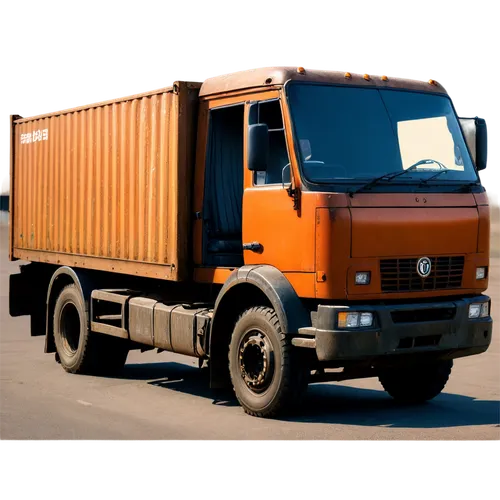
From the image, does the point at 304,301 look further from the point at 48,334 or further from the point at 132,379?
the point at 48,334

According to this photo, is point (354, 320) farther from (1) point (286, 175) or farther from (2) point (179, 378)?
(2) point (179, 378)

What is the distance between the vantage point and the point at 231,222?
35.6 feet

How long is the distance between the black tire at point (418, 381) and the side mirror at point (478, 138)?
6.60ft

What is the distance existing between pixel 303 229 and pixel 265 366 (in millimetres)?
1315

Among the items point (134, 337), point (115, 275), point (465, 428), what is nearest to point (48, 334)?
point (115, 275)

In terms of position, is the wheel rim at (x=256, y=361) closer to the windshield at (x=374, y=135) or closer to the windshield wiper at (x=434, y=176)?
the windshield at (x=374, y=135)

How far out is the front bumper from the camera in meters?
8.95

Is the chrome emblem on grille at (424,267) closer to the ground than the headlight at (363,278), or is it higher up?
higher up

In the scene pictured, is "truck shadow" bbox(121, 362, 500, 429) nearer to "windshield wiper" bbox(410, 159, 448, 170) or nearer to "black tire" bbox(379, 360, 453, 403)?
"black tire" bbox(379, 360, 453, 403)

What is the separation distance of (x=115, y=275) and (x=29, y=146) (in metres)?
2.99

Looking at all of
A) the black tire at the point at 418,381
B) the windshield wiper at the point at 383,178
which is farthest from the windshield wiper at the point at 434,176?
the black tire at the point at 418,381

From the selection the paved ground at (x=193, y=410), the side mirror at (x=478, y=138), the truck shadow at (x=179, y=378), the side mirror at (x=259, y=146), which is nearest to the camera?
the paved ground at (x=193, y=410)

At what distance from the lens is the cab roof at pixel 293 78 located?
958cm

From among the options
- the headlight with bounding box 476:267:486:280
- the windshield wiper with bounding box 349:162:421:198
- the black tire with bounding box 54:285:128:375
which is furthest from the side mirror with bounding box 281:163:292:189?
the black tire with bounding box 54:285:128:375
